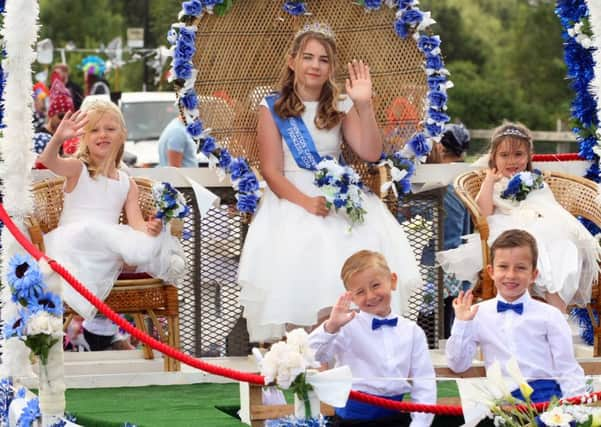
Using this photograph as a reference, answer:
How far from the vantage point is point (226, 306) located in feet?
28.0

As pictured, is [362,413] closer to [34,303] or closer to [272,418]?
[272,418]

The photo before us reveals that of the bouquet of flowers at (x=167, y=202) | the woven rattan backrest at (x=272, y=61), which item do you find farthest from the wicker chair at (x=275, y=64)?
the bouquet of flowers at (x=167, y=202)

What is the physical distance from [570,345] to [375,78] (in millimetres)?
2746

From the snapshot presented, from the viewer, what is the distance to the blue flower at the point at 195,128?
8117 mm

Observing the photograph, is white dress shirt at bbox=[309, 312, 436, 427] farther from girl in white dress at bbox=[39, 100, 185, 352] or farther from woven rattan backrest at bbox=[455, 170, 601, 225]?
woven rattan backrest at bbox=[455, 170, 601, 225]

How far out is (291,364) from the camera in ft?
17.6

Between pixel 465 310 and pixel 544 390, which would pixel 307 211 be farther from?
pixel 544 390

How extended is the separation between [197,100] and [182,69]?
20 centimetres

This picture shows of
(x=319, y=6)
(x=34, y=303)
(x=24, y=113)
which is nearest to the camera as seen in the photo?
(x=34, y=303)

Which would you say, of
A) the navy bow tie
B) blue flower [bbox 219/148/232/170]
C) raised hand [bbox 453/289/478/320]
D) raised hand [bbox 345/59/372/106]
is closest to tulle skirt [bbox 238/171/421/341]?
blue flower [bbox 219/148/232/170]

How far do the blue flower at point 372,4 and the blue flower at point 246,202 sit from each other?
145 cm

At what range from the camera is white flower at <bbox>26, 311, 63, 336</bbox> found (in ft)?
20.0

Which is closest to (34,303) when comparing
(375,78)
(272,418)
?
(272,418)

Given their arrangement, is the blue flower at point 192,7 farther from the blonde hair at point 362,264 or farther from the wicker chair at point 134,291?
the blonde hair at point 362,264
